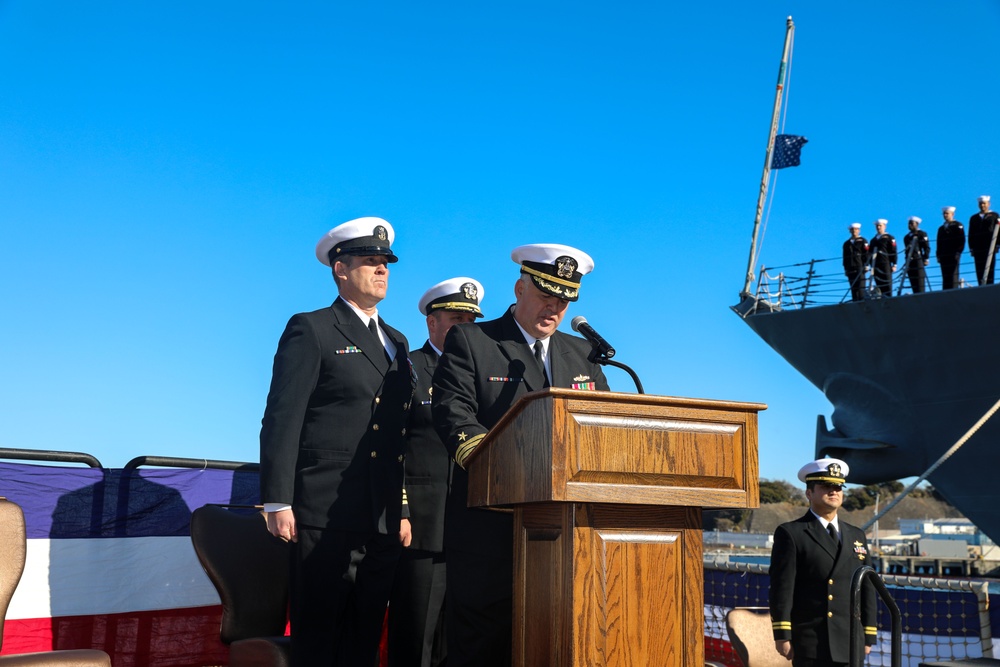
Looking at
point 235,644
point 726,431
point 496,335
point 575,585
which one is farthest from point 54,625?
point 726,431

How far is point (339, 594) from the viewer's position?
11.5 feet

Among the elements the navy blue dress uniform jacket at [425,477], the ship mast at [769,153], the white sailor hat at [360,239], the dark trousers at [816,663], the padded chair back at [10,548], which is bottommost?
the dark trousers at [816,663]

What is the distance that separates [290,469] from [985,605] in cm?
557

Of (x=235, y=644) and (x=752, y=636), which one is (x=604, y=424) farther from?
(x=752, y=636)

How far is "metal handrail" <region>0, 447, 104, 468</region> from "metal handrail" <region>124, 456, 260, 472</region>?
18 cm

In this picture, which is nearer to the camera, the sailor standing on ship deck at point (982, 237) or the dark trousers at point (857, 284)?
the sailor standing on ship deck at point (982, 237)

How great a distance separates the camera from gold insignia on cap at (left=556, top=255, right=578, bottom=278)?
3.33 meters

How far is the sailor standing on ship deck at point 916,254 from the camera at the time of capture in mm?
16281

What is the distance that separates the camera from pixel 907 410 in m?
16.8

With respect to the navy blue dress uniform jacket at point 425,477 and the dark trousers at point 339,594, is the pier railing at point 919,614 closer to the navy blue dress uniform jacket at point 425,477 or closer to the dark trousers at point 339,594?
the navy blue dress uniform jacket at point 425,477

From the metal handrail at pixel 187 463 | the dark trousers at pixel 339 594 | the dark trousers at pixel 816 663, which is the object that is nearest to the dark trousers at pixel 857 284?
the dark trousers at pixel 816 663

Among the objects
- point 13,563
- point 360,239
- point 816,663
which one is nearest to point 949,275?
point 816,663

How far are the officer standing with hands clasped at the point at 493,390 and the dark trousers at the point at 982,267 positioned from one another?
14256 mm

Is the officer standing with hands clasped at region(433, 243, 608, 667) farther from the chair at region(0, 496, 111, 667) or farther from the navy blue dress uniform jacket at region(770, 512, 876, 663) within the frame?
the navy blue dress uniform jacket at region(770, 512, 876, 663)
